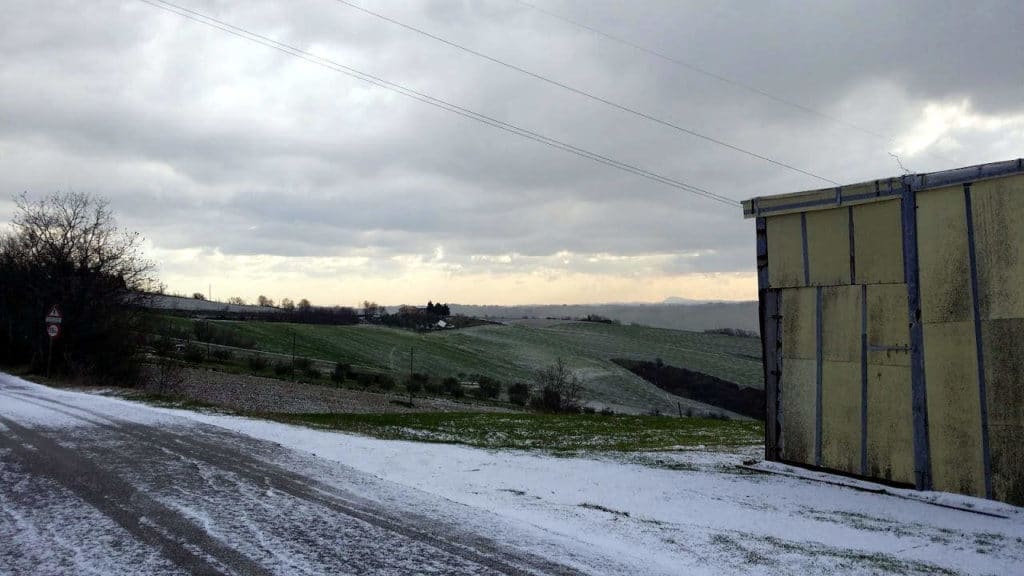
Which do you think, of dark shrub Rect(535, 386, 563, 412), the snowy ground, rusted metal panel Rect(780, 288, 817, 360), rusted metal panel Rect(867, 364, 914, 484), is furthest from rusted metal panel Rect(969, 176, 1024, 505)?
dark shrub Rect(535, 386, 563, 412)

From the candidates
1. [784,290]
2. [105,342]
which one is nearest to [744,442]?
[784,290]

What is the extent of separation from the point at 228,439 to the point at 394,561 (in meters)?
7.18

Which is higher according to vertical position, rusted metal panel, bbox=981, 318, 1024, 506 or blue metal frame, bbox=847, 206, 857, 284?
blue metal frame, bbox=847, 206, 857, 284

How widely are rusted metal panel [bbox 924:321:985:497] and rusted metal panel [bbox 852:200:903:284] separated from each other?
3.27 ft

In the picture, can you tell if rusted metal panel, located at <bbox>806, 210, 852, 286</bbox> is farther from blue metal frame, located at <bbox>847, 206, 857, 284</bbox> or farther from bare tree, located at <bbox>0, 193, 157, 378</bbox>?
bare tree, located at <bbox>0, 193, 157, 378</bbox>

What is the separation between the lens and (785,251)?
11594mm

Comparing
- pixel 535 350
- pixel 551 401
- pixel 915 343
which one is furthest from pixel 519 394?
pixel 915 343

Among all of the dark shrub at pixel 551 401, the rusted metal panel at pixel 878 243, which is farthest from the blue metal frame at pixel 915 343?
the dark shrub at pixel 551 401

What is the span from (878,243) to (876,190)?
767mm

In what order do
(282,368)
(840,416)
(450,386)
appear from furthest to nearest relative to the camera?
(450,386) → (282,368) → (840,416)

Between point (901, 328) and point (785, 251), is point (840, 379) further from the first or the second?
point (785, 251)

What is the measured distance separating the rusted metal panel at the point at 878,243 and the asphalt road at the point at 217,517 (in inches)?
273

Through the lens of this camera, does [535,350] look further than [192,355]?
Yes

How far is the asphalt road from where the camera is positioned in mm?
5559
